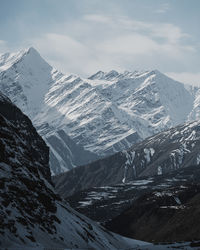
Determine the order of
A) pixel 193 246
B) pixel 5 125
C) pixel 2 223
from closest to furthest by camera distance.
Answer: pixel 2 223
pixel 193 246
pixel 5 125

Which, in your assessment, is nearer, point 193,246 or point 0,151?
point 193,246

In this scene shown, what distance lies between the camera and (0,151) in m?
76.4

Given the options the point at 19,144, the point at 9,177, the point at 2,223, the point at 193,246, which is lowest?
the point at 193,246

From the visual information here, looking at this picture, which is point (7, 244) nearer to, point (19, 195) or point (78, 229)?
point (19, 195)

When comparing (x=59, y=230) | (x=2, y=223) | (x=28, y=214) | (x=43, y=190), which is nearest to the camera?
(x=2, y=223)

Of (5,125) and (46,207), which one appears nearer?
(46,207)

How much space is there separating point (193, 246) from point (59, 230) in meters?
19.8

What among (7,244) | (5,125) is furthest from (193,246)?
(5,125)

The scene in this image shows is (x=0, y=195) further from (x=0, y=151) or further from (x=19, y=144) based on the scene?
(x=19, y=144)

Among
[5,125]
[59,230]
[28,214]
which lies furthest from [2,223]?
[5,125]

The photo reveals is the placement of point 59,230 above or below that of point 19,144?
below

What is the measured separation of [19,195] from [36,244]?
Result: 39.4ft

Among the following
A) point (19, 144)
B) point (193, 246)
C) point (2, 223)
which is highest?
point (19, 144)

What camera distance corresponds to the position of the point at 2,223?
5819 cm
